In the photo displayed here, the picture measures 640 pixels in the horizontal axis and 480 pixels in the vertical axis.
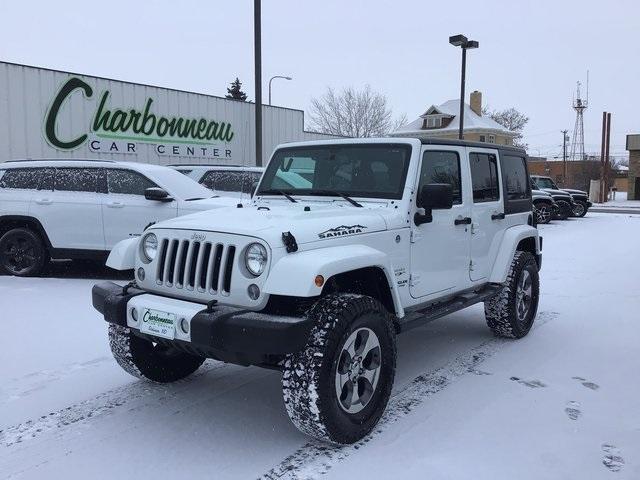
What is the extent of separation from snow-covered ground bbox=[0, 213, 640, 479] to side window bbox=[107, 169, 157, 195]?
8.90 feet

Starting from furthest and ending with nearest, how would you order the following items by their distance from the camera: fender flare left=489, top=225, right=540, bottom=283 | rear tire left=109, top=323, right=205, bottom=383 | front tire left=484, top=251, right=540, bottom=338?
front tire left=484, top=251, right=540, bottom=338, fender flare left=489, top=225, right=540, bottom=283, rear tire left=109, top=323, right=205, bottom=383

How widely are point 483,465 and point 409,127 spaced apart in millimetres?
55821

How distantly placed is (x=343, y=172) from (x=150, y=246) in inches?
62.3

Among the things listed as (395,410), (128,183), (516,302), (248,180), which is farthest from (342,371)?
(248,180)

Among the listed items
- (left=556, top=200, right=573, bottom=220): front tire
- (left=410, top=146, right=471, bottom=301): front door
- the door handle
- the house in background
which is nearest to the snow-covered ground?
(left=410, top=146, right=471, bottom=301): front door

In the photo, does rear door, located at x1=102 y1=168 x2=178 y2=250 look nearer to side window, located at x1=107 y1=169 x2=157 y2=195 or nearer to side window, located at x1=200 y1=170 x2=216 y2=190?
side window, located at x1=107 y1=169 x2=157 y2=195

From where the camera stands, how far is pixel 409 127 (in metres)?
57.2

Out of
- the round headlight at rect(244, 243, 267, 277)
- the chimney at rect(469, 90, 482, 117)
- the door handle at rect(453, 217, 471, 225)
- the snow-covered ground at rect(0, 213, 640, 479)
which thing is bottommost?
the snow-covered ground at rect(0, 213, 640, 479)

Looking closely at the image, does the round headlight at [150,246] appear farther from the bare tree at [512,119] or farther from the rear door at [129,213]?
the bare tree at [512,119]

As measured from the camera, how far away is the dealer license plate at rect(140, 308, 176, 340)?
133 inches

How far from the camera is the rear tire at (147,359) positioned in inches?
162

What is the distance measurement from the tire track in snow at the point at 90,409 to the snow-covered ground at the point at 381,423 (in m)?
0.01

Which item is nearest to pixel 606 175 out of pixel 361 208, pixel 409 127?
pixel 409 127

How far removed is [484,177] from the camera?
5375mm
